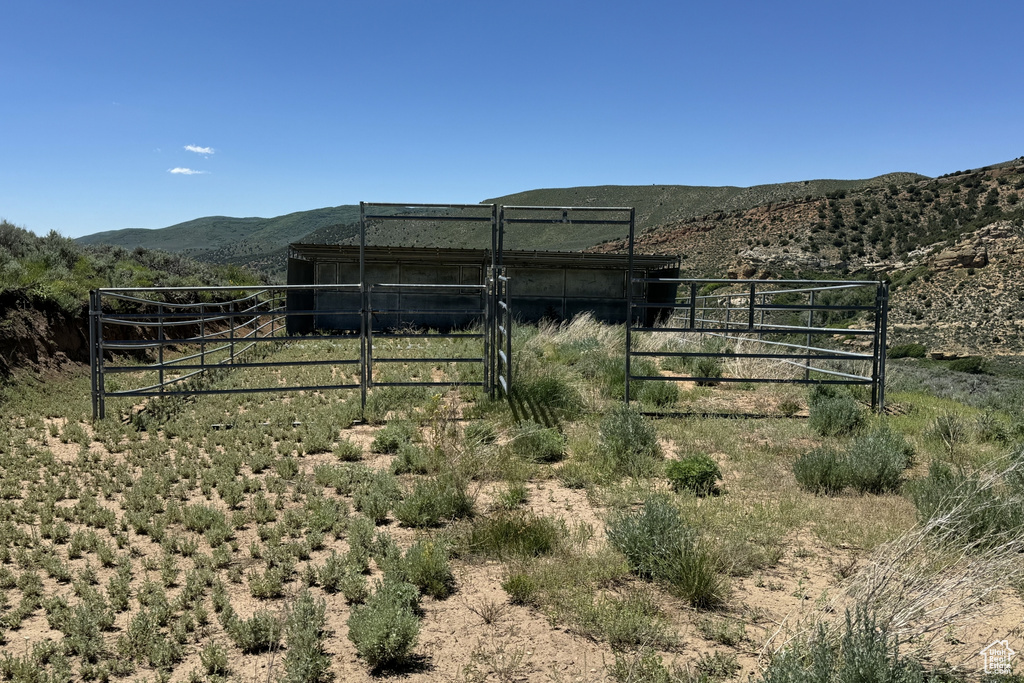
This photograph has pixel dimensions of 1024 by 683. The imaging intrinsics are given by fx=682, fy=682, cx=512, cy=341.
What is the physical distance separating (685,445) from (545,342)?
24.7 ft

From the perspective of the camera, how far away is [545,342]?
50.8 ft

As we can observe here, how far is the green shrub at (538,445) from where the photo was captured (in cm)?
764

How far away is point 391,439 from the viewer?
314 inches

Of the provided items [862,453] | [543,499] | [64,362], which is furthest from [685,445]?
[64,362]

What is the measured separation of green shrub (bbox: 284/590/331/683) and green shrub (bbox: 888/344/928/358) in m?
28.9

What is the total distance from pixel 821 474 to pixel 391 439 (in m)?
4.60

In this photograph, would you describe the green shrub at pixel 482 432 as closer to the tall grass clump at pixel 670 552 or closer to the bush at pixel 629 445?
the bush at pixel 629 445

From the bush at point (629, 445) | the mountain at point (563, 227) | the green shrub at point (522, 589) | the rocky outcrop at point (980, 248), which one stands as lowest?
the green shrub at point (522, 589)

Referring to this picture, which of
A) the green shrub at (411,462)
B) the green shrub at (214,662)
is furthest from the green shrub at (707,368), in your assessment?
the green shrub at (214,662)

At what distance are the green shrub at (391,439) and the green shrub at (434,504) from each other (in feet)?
6.10

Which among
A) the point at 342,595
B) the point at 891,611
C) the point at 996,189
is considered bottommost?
the point at 342,595

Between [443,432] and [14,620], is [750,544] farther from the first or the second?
[14,620]

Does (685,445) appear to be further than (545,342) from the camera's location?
No

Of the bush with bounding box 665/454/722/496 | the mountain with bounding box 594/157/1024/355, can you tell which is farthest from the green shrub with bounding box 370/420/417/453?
the mountain with bounding box 594/157/1024/355
